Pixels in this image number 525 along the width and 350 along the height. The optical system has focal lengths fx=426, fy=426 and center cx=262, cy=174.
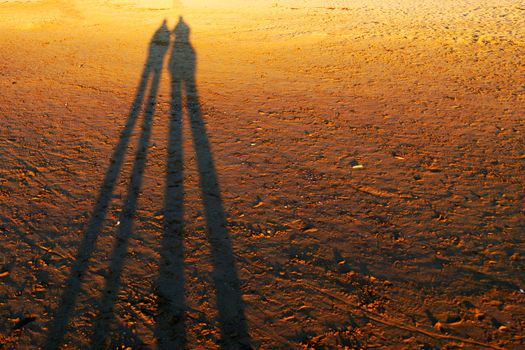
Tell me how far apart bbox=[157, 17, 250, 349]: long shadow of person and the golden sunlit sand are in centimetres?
2

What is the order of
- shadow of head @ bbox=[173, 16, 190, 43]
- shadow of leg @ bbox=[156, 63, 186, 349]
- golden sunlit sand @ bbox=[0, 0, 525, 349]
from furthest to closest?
shadow of head @ bbox=[173, 16, 190, 43]
golden sunlit sand @ bbox=[0, 0, 525, 349]
shadow of leg @ bbox=[156, 63, 186, 349]

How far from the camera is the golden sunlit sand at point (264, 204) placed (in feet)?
10.9

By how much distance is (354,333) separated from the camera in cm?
321

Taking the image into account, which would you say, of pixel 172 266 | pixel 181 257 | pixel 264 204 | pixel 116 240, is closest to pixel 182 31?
pixel 264 204

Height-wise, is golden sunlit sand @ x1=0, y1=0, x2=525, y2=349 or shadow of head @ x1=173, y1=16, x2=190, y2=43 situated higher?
shadow of head @ x1=173, y1=16, x2=190, y2=43

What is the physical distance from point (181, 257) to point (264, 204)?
1.21m

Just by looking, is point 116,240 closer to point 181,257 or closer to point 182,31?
point 181,257

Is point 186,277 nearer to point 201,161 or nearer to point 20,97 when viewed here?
point 201,161

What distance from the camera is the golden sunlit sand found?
3.31 m

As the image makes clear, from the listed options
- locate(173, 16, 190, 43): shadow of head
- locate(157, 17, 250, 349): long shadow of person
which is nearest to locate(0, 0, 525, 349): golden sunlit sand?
locate(157, 17, 250, 349): long shadow of person

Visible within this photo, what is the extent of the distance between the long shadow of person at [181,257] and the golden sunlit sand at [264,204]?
2 centimetres

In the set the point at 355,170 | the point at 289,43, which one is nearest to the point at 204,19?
the point at 289,43

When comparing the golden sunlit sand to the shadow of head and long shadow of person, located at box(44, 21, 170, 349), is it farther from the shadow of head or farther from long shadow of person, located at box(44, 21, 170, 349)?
the shadow of head

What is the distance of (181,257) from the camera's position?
3936mm
